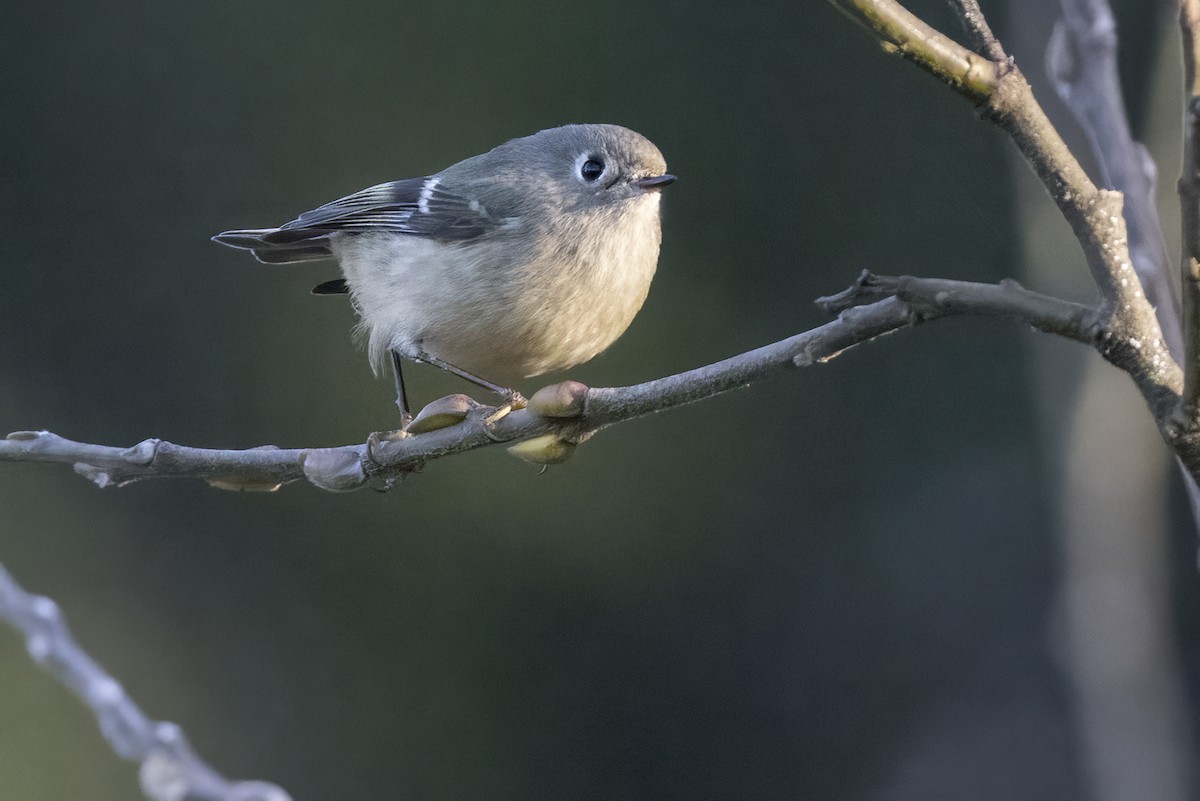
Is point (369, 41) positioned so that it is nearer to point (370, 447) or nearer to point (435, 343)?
point (435, 343)

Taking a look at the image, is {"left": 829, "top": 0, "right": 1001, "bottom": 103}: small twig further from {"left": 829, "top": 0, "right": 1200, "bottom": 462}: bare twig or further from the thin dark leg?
the thin dark leg

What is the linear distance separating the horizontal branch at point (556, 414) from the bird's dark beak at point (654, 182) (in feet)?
1.50

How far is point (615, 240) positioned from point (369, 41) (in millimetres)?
1358

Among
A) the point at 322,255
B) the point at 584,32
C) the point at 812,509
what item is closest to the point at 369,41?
the point at 584,32

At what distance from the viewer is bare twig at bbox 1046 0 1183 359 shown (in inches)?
33.7

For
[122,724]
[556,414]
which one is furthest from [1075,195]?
[122,724]

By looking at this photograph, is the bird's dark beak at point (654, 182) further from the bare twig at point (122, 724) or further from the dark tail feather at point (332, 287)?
the bare twig at point (122, 724)

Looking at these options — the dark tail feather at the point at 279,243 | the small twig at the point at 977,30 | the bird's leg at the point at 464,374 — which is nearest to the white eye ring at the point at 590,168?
the bird's leg at the point at 464,374

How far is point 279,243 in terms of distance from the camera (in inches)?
60.4

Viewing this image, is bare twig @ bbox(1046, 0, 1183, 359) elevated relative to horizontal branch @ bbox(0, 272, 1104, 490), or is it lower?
elevated

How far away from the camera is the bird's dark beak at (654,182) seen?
1335 millimetres

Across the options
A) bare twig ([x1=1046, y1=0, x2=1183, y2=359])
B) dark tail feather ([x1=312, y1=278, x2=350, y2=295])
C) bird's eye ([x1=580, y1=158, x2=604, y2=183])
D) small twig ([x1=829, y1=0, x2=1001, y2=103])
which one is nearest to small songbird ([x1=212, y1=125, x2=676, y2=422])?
bird's eye ([x1=580, y1=158, x2=604, y2=183])

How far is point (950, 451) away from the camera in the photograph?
2420mm

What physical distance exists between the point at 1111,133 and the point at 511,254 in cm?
64
